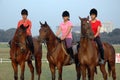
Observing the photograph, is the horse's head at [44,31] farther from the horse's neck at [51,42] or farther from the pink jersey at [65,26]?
the pink jersey at [65,26]

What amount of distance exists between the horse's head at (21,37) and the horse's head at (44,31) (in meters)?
0.66

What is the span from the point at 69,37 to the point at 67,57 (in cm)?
84

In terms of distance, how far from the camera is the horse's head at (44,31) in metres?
14.7

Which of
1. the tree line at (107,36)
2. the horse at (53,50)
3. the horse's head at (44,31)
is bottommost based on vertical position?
the tree line at (107,36)

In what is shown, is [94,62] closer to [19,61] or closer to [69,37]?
[69,37]

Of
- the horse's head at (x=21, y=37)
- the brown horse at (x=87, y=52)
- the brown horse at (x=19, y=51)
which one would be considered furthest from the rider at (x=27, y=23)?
the brown horse at (x=87, y=52)

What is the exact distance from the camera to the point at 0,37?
183 meters

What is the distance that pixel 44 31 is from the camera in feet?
48.4

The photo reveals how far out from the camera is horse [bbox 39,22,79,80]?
48.5 ft

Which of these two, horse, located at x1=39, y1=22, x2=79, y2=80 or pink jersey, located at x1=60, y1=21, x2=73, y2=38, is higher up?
pink jersey, located at x1=60, y1=21, x2=73, y2=38

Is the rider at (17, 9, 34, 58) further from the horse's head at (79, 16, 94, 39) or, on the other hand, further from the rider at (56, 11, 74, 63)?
the horse's head at (79, 16, 94, 39)

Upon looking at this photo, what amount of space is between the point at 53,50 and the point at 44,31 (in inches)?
36.8

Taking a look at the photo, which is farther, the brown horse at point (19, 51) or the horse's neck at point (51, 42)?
the horse's neck at point (51, 42)

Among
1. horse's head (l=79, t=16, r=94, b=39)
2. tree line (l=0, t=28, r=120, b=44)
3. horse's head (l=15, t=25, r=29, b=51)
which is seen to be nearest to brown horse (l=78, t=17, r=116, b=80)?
horse's head (l=79, t=16, r=94, b=39)
